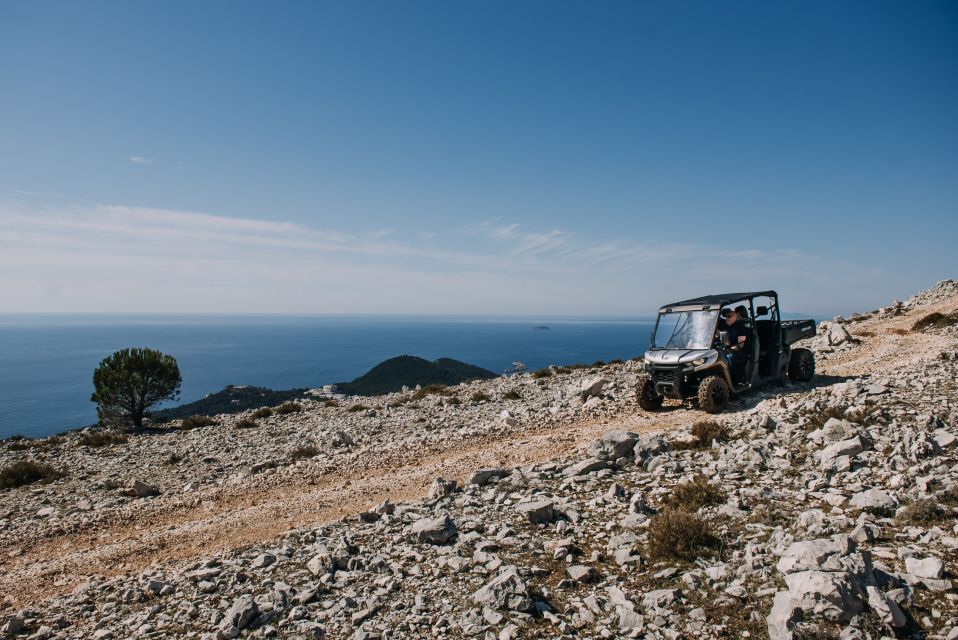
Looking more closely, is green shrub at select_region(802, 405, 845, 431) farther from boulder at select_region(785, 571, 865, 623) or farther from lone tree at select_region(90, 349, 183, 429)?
lone tree at select_region(90, 349, 183, 429)

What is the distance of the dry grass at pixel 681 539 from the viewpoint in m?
5.46

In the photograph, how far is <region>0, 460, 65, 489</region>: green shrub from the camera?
44.1 ft

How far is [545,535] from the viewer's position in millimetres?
6582

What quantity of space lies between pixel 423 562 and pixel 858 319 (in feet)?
138

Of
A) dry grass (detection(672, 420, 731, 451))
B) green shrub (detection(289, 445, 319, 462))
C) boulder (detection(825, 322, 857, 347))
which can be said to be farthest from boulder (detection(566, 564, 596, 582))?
boulder (detection(825, 322, 857, 347))

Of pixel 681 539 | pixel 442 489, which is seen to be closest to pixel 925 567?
pixel 681 539

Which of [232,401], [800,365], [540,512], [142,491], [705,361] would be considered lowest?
[232,401]

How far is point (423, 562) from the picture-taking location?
20.0ft

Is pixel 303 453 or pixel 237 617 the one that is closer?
pixel 237 617

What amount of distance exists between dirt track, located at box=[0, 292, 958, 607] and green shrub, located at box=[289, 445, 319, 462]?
2082mm

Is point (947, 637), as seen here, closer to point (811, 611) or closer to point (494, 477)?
point (811, 611)

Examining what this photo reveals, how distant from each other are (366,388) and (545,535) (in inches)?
1701

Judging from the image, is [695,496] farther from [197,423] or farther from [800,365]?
[197,423]

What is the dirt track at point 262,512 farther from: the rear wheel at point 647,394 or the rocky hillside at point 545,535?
the rear wheel at point 647,394
